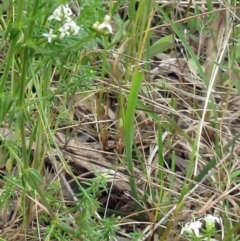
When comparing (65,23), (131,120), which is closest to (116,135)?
(131,120)

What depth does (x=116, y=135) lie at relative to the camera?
5.54 ft

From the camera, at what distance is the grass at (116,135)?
1232 millimetres

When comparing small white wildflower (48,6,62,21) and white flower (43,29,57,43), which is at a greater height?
small white wildflower (48,6,62,21)

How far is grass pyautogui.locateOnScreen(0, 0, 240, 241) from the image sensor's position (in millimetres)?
1232

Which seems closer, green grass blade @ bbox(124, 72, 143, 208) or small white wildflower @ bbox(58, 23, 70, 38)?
small white wildflower @ bbox(58, 23, 70, 38)

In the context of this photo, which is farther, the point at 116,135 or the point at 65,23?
the point at 116,135

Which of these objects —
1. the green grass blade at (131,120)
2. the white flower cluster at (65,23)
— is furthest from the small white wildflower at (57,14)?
the green grass blade at (131,120)

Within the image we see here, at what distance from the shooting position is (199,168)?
66.6 inches

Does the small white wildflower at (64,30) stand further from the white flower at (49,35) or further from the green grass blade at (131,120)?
the green grass blade at (131,120)

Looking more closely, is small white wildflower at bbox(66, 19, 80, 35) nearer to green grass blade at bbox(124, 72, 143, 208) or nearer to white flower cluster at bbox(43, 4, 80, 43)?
white flower cluster at bbox(43, 4, 80, 43)

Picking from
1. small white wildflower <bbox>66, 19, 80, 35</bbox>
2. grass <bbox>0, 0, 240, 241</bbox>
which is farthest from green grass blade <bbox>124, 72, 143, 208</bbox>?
small white wildflower <bbox>66, 19, 80, 35</bbox>

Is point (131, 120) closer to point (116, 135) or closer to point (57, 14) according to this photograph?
point (116, 135)

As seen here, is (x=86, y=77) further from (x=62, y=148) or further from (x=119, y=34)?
(x=119, y=34)

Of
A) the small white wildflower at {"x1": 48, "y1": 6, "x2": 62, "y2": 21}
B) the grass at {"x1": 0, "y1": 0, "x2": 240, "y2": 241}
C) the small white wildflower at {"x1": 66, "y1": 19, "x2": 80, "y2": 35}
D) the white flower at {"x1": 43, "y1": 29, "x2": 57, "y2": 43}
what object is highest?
the small white wildflower at {"x1": 48, "y1": 6, "x2": 62, "y2": 21}
